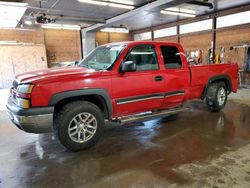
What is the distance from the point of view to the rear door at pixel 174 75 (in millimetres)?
3877

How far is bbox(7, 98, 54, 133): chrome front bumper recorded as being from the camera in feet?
8.70

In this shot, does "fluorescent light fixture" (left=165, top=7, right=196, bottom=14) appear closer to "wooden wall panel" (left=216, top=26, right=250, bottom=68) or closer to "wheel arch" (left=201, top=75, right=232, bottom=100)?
"wooden wall panel" (left=216, top=26, right=250, bottom=68)

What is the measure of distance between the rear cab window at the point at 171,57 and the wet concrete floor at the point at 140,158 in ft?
3.99

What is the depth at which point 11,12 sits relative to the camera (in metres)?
8.17

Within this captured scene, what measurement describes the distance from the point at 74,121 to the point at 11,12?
7.41 meters

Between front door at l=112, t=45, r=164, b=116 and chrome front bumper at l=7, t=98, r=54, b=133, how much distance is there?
1.03 metres

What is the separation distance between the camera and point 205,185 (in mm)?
2148

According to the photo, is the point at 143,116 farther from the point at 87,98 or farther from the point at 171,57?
the point at 171,57

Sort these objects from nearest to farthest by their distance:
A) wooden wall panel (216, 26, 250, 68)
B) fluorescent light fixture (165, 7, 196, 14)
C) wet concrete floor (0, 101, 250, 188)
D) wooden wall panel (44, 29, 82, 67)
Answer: wet concrete floor (0, 101, 250, 188)
fluorescent light fixture (165, 7, 196, 14)
wooden wall panel (216, 26, 250, 68)
wooden wall panel (44, 29, 82, 67)

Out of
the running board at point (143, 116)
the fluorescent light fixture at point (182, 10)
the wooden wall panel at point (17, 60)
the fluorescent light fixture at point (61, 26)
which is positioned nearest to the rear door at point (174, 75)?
the running board at point (143, 116)

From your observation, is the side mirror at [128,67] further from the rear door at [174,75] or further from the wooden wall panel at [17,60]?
the wooden wall panel at [17,60]

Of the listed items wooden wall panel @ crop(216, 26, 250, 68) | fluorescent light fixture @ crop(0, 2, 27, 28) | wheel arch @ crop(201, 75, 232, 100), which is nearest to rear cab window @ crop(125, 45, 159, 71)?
wheel arch @ crop(201, 75, 232, 100)

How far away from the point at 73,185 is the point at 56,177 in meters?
0.29

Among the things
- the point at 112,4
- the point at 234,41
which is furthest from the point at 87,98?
the point at 234,41
